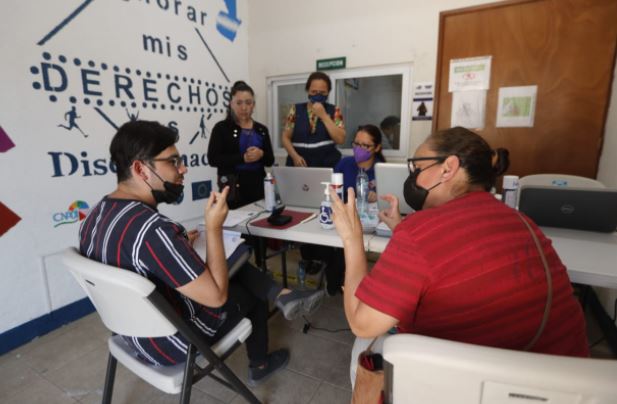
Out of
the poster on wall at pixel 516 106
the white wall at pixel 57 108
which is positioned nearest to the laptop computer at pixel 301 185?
the white wall at pixel 57 108

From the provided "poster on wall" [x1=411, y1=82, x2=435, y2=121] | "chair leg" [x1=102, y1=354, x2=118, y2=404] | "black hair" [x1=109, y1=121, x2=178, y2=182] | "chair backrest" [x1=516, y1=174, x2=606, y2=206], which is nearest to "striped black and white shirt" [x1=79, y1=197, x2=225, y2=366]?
"black hair" [x1=109, y1=121, x2=178, y2=182]

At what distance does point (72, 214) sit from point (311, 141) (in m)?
1.81

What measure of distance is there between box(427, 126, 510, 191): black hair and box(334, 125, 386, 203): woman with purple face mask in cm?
115

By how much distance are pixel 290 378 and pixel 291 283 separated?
108 centimetres

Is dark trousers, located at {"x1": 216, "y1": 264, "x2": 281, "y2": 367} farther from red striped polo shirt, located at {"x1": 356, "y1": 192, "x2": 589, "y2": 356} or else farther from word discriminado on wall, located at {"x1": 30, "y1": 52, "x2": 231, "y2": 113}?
word discriminado on wall, located at {"x1": 30, "y1": 52, "x2": 231, "y2": 113}

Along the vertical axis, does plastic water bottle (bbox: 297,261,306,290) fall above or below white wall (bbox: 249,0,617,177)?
below

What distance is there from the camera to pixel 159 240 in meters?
0.97

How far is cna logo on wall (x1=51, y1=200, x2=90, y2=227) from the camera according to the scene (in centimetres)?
213

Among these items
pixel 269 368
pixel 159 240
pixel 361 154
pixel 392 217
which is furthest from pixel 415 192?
pixel 269 368

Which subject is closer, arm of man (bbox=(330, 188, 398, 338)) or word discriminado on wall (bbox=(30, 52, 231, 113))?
arm of man (bbox=(330, 188, 398, 338))

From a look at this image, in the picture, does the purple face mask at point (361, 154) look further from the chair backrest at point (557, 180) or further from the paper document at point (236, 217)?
the chair backrest at point (557, 180)

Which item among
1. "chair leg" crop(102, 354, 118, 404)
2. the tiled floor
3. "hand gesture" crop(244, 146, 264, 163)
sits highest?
"hand gesture" crop(244, 146, 264, 163)

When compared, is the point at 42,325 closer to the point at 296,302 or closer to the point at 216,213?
the point at 296,302

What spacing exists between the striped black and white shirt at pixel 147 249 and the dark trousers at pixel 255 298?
39cm
